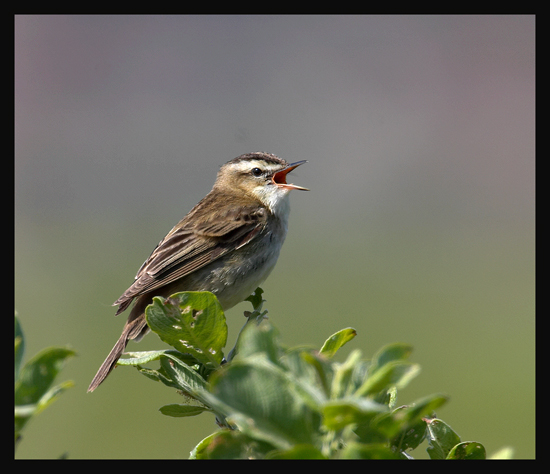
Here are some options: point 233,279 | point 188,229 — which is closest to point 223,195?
point 188,229

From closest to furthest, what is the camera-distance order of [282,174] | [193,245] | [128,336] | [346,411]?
[346,411]
[128,336]
[193,245]
[282,174]

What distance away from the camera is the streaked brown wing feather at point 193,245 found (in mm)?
3814

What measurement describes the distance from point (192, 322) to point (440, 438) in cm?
68

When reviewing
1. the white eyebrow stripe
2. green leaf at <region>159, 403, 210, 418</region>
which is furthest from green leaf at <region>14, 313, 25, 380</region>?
the white eyebrow stripe

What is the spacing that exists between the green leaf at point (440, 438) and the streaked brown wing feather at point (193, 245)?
244 centimetres

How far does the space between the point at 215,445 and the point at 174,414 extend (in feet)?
2.75

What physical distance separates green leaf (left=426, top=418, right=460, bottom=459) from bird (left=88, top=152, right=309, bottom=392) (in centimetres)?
225

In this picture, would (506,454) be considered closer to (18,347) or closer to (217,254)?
(18,347)

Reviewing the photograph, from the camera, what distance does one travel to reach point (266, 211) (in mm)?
4734

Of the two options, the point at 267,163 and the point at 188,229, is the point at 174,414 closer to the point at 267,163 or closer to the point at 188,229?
the point at 188,229

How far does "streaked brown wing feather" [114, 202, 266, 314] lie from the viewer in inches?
150

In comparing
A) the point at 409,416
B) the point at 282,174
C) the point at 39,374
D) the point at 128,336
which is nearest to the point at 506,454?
the point at 409,416

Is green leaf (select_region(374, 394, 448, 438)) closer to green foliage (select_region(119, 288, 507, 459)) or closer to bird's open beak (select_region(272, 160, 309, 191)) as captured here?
green foliage (select_region(119, 288, 507, 459))

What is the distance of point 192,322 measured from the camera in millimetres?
1540
